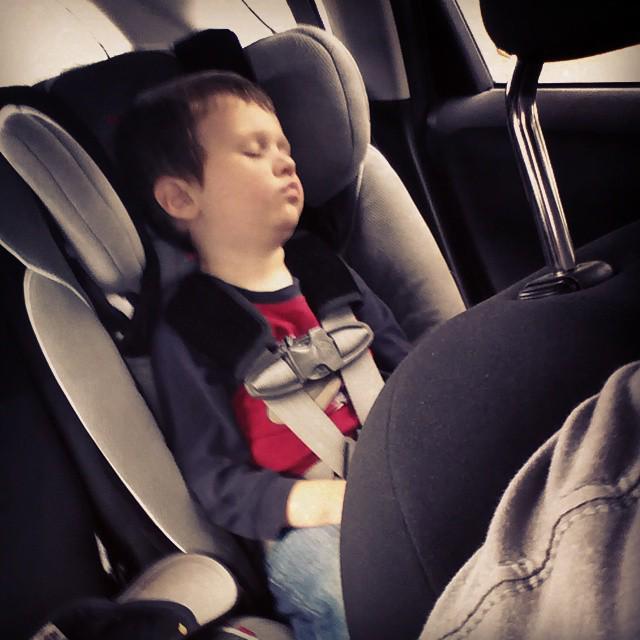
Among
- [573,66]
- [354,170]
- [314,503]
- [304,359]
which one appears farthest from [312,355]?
[573,66]

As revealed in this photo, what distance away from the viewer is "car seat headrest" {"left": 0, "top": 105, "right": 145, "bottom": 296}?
22.2 inches

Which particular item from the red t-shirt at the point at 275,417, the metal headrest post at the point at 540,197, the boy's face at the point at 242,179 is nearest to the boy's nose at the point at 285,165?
the boy's face at the point at 242,179

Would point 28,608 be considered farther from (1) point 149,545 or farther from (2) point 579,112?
(2) point 579,112

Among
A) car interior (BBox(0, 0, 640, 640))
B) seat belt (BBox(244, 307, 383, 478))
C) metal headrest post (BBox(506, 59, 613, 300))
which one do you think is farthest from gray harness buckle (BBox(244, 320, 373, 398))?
metal headrest post (BBox(506, 59, 613, 300))

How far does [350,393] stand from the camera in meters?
0.66

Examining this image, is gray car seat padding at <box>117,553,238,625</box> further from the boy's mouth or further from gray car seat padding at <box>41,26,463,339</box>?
the boy's mouth

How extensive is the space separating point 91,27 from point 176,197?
166mm

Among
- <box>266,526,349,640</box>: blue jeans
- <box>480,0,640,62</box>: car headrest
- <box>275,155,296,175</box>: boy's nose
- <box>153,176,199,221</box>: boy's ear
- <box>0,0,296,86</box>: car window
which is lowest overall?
<box>266,526,349,640</box>: blue jeans

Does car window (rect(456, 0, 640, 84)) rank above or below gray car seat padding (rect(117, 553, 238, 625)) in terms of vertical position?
above

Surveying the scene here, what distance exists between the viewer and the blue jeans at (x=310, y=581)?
591 millimetres

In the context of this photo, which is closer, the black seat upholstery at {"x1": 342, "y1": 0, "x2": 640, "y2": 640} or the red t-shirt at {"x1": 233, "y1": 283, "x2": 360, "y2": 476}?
the black seat upholstery at {"x1": 342, "y1": 0, "x2": 640, "y2": 640}

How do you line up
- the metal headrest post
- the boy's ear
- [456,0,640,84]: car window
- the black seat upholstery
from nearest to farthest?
1. the black seat upholstery
2. the metal headrest post
3. the boy's ear
4. [456,0,640,84]: car window

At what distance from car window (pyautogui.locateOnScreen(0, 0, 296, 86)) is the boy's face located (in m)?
0.09

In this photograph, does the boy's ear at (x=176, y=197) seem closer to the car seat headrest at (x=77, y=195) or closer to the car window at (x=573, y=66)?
the car seat headrest at (x=77, y=195)
